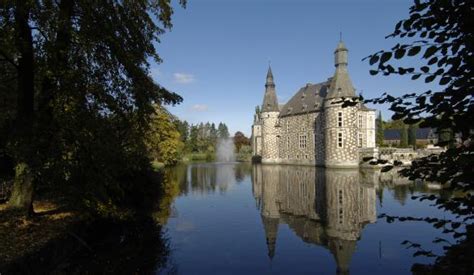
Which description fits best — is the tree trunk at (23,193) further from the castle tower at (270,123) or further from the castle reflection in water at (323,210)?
the castle tower at (270,123)

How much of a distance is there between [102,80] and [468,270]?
945cm

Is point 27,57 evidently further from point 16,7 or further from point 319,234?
point 319,234

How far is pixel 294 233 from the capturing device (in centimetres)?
1197

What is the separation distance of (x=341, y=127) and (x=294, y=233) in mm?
29679

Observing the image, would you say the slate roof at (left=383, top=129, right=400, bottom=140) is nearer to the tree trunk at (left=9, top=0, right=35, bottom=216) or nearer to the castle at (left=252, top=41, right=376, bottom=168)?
the castle at (left=252, top=41, right=376, bottom=168)

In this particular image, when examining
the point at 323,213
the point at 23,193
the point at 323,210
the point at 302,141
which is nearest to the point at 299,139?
the point at 302,141

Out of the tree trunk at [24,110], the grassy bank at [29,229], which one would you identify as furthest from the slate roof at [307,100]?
the tree trunk at [24,110]

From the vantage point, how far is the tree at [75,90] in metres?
8.50

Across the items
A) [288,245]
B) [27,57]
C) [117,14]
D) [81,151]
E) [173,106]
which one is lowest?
[288,245]

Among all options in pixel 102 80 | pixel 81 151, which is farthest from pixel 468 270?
pixel 102 80

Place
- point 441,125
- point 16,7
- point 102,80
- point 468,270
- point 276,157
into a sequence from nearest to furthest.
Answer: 1. point 441,125
2. point 468,270
3. point 16,7
4. point 102,80
5. point 276,157

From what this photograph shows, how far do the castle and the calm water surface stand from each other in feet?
61.5

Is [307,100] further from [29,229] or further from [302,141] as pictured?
[29,229]

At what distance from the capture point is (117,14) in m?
10.6
